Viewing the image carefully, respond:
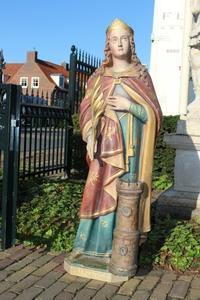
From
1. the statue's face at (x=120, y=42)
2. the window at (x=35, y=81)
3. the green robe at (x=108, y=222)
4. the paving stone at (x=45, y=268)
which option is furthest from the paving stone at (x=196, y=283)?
the window at (x=35, y=81)

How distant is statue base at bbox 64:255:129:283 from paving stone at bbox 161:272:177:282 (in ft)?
1.17

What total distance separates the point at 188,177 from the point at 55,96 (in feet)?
12.7

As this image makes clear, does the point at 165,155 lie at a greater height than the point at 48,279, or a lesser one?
greater

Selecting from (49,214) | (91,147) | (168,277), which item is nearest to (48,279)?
(168,277)

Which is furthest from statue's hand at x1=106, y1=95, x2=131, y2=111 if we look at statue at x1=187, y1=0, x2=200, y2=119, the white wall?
the white wall

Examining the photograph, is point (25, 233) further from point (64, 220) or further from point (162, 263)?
point (162, 263)

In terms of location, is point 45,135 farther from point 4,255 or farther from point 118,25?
point 118,25

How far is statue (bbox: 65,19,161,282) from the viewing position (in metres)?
4.02

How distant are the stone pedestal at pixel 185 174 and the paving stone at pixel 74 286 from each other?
2.44 m

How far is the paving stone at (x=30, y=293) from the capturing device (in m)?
3.73

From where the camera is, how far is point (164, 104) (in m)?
13.7

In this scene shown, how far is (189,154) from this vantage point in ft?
20.4

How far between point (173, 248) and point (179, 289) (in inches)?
31.5

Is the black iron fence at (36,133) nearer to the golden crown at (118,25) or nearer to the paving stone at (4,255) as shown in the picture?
the paving stone at (4,255)
